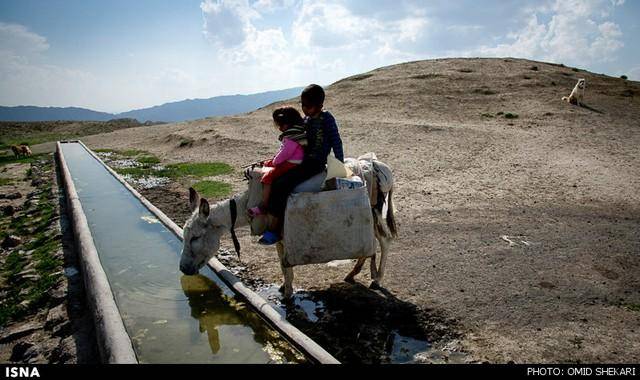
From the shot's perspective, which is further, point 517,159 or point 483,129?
point 483,129

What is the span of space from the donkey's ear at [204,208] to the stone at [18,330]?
2509 millimetres

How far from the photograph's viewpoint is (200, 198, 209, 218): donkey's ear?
531 cm

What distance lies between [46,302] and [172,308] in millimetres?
1995

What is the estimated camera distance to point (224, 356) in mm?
4309

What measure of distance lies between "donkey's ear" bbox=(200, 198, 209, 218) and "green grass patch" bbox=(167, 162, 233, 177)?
9.65m

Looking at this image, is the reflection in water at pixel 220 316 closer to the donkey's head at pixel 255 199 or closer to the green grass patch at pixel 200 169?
the donkey's head at pixel 255 199

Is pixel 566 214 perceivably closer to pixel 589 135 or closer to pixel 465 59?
pixel 589 135

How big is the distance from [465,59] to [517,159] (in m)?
30.5

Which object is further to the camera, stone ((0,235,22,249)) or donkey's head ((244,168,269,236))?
stone ((0,235,22,249))

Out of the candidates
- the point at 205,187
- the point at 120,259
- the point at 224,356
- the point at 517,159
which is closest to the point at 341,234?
the point at 224,356

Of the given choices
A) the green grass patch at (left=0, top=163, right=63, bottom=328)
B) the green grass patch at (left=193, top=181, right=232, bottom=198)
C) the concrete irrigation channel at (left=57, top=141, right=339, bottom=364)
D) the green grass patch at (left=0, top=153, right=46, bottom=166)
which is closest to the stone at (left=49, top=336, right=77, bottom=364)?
the concrete irrigation channel at (left=57, top=141, right=339, bottom=364)

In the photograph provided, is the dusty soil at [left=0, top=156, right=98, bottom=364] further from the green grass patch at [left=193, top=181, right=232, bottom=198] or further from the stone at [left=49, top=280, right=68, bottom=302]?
the green grass patch at [left=193, top=181, right=232, bottom=198]

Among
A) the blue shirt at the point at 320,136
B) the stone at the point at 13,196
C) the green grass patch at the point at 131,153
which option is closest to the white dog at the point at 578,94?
the blue shirt at the point at 320,136

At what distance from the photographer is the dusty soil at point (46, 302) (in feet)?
14.8
